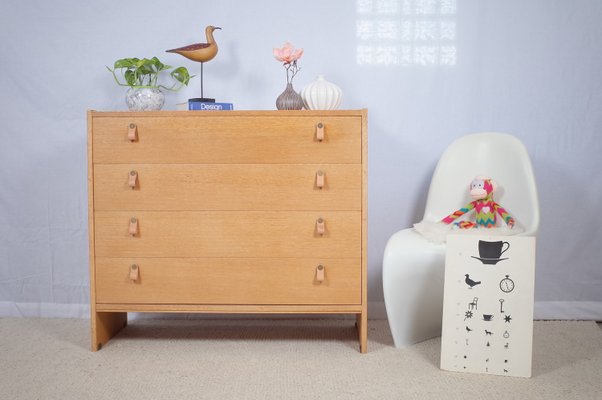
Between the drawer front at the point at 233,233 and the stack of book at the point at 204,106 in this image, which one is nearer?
the drawer front at the point at 233,233

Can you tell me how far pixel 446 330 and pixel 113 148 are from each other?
1.39m

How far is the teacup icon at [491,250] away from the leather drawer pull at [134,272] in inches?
49.7

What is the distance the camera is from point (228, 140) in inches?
75.3

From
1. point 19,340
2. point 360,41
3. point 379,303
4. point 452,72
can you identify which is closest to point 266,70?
point 360,41

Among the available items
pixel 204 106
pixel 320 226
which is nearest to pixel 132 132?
pixel 204 106

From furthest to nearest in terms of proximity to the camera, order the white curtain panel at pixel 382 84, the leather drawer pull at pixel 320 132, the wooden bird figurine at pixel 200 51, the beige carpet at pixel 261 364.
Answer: the white curtain panel at pixel 382 84 → the wooden bird figurine at pixel 200 51 → the leather drawer pull at pixel 320 132 → the beige carpet at pixel 261 364

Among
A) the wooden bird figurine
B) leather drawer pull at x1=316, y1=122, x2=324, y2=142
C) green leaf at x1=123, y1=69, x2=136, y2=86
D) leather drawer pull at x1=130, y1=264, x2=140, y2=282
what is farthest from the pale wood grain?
the wooden bird figurine

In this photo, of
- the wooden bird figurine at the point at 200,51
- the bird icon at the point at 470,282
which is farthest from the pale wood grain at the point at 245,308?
the wooden bird figurine at the point at 200,51

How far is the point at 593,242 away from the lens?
95.4 inches

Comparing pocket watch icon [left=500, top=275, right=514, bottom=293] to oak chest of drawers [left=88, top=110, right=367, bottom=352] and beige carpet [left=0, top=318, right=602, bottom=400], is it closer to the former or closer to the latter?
beige carpet [left=0, top=318, right=602, bottom=400]

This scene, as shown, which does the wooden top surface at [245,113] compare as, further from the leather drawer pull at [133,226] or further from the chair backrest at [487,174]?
the chair backrest at [487,174]

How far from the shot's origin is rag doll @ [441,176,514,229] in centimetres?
206

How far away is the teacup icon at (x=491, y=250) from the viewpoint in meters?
1.76

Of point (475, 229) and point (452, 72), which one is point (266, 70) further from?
point (475, 229)
